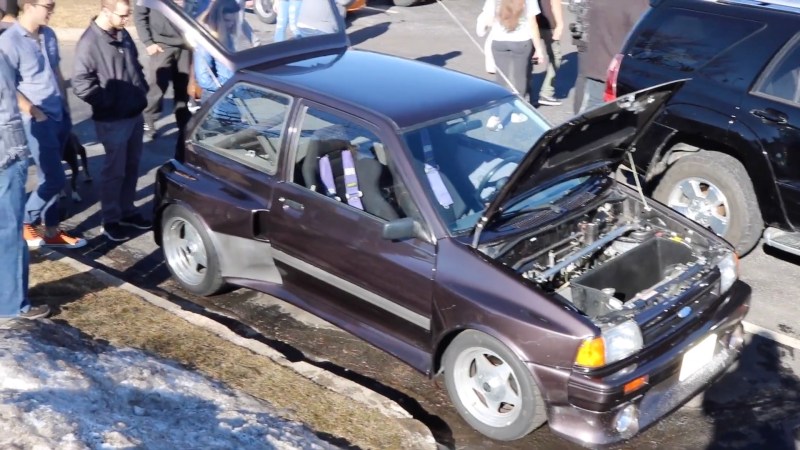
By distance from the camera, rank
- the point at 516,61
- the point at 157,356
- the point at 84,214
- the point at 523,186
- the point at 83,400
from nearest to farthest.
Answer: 1. the point at 83,400
2. the point at 523,186
3. the point at 157,356
4. the point at 84,214
5. the point at 516,61

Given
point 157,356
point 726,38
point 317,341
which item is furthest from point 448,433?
point 726,38

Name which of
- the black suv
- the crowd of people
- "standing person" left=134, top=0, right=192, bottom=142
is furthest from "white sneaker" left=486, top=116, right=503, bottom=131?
"standing person" left=134, top=0, right=192, bottom=142

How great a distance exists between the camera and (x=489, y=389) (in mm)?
4980

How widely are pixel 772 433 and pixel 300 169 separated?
10.2 ft

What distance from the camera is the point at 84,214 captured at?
8234 mm

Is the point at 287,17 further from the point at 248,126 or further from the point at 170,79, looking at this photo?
the point at 170,79

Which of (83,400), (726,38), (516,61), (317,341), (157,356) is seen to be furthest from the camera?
(516,61)

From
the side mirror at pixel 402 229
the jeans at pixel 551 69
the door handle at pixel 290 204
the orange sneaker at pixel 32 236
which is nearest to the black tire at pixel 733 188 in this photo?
the side mirror at pixel 402 229

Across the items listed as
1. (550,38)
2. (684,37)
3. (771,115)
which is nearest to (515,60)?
(550,38)

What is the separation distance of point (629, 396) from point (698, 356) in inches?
25.3

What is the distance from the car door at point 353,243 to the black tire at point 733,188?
315 centimetres

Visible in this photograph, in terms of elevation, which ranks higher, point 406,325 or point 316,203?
point 316,203

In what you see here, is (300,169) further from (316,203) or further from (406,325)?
(406,325)

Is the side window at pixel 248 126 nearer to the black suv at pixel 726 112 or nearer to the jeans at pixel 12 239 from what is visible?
the jeans at pixel 12 239
